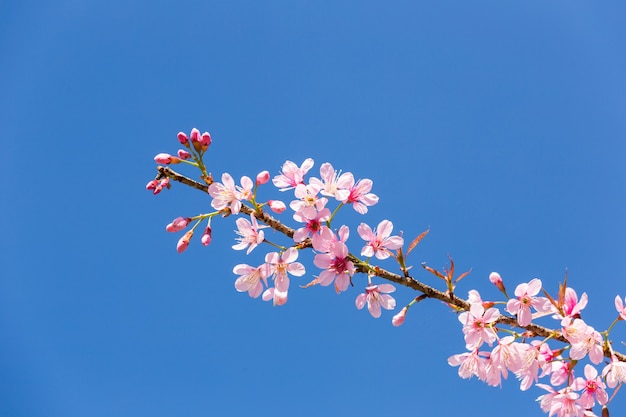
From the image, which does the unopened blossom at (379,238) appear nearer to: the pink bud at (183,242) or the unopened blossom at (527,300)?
the unopened blossom at (527,300)

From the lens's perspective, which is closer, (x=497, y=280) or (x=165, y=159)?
(x=165, y=159)

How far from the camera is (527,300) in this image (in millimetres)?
2928

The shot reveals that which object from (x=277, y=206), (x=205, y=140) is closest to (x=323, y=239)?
(x=277, y=206)

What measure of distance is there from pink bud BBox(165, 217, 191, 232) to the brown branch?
0.25 m

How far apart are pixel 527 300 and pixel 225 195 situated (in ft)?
6.18

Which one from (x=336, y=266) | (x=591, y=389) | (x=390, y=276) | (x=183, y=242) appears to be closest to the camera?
(x=390, y=276)

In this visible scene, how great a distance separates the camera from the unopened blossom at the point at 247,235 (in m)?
2.80

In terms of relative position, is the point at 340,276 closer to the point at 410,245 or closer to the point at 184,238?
the point at 410,245

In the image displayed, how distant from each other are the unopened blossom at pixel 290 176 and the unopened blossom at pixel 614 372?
211cm

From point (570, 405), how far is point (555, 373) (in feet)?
0.75

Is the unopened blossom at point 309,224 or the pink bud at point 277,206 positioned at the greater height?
the pink bud at point 277,206

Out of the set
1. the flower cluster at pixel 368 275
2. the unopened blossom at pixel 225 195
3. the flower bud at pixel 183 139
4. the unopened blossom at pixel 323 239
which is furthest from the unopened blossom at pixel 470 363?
→ the flower bud at pixel 183 139

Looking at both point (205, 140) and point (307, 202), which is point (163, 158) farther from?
point (307, 202)

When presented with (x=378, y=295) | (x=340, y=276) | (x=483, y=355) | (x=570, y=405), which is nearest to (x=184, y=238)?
(x=340, y=276)
